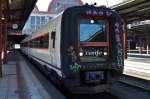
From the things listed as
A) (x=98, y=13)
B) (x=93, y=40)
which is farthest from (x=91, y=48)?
(x=98, y=13)

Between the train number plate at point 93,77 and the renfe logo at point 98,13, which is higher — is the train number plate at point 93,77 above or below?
below

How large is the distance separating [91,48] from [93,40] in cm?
28

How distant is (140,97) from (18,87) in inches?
166

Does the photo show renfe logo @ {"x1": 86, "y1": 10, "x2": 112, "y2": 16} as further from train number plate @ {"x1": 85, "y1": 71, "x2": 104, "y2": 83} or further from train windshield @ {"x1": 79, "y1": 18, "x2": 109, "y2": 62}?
train number plate @ {"x1": 85, "y1": 71, "x2": 104, "y2": 83}

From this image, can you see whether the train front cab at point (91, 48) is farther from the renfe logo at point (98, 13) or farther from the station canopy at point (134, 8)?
the station canopy at point (134, 8)

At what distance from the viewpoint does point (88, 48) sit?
41.0ft

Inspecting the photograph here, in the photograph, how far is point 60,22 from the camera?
12586mm

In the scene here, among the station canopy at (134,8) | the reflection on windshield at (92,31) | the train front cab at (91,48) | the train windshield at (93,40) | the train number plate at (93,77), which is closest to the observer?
the train front cab at (91,48)

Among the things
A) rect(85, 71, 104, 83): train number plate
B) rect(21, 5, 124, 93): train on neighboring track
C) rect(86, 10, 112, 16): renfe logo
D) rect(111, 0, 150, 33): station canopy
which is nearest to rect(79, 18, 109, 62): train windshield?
rect(21, 5, 124, 93): train on neighboring track

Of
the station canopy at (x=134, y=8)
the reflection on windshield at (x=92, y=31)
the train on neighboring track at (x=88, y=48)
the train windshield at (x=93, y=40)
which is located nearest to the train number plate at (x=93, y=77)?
the train on neighboring track at (x=88, y=48)

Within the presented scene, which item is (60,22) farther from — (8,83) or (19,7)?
(19,7)

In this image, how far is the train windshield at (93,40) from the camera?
40.7 ft

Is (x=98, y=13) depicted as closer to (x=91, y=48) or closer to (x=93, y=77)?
(x=91, y=48)

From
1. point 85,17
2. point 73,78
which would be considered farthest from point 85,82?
point 85,17
